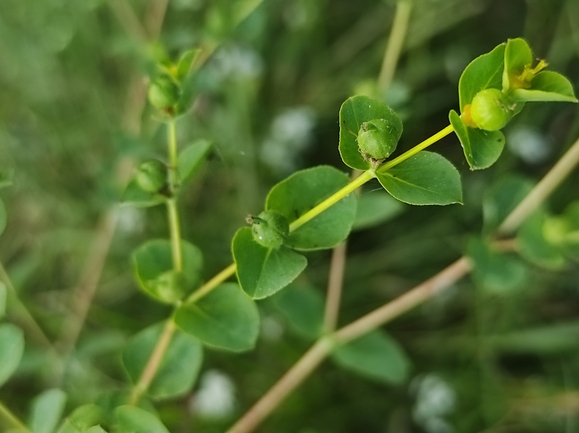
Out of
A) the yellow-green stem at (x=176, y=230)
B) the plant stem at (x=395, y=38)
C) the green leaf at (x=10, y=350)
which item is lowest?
the green leaf at (x=10, y=350)

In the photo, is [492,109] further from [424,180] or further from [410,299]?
[410,299]

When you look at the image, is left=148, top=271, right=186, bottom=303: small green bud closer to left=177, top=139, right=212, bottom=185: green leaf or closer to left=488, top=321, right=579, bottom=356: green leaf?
left=177, top=139, right=212, bottom=185: green leaf

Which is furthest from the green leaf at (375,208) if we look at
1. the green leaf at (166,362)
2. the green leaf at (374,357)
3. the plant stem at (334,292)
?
the green leaf at (166,362)

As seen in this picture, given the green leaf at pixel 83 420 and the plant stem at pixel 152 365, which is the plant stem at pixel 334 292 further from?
the green leaf at pixel 83 420

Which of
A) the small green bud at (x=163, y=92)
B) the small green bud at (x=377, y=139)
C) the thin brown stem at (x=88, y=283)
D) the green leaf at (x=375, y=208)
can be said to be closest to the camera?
the small green bud at (x=377, y=139)

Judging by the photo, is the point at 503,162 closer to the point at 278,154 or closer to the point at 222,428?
the point at 278,154

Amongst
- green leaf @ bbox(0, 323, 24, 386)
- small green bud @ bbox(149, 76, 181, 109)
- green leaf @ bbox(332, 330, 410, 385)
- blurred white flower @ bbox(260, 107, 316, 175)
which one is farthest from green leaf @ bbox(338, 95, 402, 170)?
blurred white flower @ bbox(260, 107, 316, 175)
